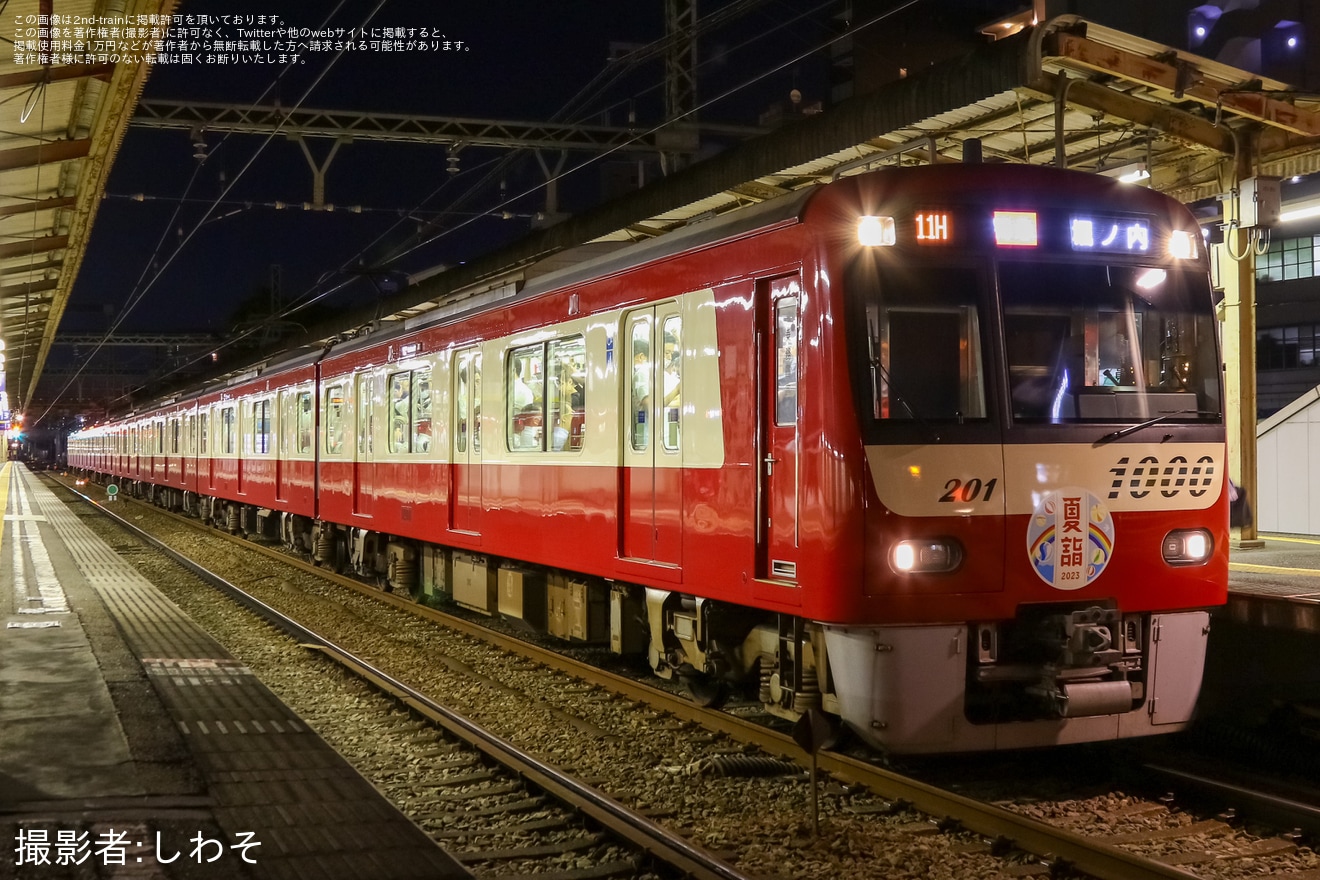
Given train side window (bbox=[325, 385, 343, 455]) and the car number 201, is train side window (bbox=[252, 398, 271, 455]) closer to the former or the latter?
train side window (bbox=[325, 385, 343, 455])

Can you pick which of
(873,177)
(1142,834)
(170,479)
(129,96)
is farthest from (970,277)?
(170,479)

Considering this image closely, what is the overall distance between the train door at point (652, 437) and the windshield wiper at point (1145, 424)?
8.01 feet

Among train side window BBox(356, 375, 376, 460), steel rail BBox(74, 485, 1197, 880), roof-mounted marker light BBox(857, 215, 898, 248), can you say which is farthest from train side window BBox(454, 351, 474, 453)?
roof-mounted marker light BBox(857, 215, 898, 248)

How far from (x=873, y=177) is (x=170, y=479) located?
100 ft

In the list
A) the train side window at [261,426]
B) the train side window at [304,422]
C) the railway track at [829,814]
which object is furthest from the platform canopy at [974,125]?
the train side window at [261,426]

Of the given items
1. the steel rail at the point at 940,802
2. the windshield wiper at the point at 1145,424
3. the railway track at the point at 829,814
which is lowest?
the railway track at the point at 829,814

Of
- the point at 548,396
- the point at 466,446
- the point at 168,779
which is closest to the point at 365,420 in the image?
the point at 466,446

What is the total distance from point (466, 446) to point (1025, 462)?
20.2 ft

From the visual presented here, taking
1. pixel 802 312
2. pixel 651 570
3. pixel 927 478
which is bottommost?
pixel 651 570

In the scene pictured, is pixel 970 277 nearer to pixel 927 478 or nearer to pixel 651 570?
pixel 927 478

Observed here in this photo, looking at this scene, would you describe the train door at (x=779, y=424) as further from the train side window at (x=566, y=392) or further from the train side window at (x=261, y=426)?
the train side window at (x=261, y=426)

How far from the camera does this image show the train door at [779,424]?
6.26 meters

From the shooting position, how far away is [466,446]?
11.1m

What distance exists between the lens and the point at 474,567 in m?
11.7
